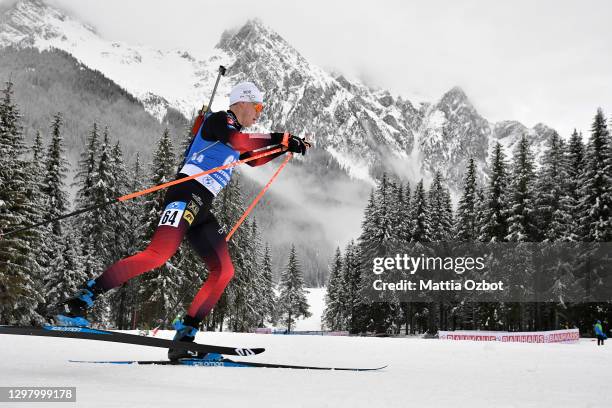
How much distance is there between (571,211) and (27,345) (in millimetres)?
38579

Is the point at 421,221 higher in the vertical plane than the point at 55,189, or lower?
higher

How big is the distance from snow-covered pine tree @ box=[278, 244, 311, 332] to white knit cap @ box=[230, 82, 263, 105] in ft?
231

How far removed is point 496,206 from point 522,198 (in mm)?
2023

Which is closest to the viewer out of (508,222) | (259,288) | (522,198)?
(508,222)

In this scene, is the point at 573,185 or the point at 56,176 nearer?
the point at 56,176

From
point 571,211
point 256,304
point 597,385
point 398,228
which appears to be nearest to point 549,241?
point 571,211

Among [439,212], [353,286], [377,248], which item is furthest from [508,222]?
[353,286]

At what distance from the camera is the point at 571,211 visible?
1479 inches

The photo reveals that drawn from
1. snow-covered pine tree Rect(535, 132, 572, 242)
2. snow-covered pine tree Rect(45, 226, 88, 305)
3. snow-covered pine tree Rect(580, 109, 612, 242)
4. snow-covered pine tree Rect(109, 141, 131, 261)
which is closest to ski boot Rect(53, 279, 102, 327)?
snow-covered pine tree Rect(45, 226, 88, 305)

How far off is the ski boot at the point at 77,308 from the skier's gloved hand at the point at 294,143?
89.6 inches

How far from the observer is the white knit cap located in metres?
5.82

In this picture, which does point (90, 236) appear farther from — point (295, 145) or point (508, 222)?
point (295, 145)

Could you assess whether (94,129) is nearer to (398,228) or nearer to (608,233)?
(398,228)

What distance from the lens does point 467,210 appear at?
45.8 m
